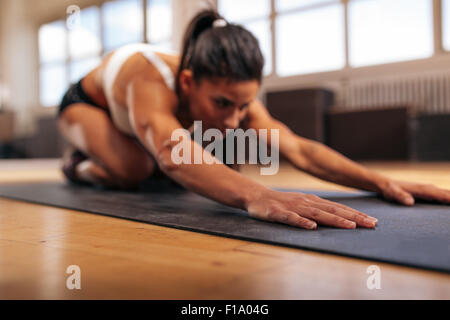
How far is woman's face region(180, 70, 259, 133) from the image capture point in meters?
1.10

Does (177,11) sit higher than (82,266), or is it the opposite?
(177,11)

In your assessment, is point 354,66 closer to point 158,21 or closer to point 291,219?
point 158,21

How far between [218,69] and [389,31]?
3751 mm

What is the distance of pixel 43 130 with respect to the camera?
21.9ft

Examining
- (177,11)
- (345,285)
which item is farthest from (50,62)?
(345,285)

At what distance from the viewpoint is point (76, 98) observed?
179 centimetres

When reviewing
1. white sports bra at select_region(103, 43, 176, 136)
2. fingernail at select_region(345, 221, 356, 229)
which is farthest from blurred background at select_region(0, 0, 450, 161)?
fingernail at select_region(345, 221, 356, 229)

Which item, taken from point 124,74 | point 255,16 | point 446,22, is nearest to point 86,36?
point 255,16

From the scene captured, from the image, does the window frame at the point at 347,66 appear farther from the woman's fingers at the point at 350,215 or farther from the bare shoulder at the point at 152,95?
the woman's fingers at the point at 350,215

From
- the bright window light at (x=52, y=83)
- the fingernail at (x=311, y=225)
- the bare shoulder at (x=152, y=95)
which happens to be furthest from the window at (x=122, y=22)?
the fingernail at (x=311, y=225)

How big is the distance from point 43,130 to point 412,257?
6829mm

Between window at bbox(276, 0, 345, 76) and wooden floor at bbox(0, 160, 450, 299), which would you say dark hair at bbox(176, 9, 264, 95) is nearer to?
wooden floor at bbox(0, 160, 450, 299)
